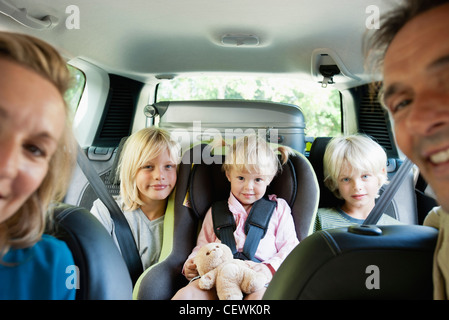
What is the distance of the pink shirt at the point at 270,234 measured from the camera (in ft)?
3.69

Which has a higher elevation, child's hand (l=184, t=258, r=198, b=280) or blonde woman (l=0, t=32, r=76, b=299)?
blonde woman (l=0, t=32, r=76, b=299)

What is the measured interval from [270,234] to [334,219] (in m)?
0.39

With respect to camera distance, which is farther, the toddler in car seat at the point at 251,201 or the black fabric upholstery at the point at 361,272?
the toddler in car seat at the point at 251,201

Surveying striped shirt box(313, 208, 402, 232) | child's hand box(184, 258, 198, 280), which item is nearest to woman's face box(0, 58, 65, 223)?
child's hand box(184, 258, 198, 280)

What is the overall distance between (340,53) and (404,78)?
0.78 metres

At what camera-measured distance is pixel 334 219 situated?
1423 mm

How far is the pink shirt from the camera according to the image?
3.69ft

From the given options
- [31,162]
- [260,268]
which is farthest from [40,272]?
[260,268]

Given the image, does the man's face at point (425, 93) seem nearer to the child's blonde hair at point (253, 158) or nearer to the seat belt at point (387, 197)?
the seat belt at point (387, 197)

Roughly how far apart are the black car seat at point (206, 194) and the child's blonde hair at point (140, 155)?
0.09m

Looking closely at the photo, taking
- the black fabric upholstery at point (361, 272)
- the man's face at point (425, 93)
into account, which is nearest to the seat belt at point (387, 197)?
the black fabric upholstery at point (361, 272)

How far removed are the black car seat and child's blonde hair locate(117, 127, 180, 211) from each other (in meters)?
0.09

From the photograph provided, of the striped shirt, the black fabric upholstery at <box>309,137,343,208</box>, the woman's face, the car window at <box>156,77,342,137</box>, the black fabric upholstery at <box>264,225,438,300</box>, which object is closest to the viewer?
the woman's face

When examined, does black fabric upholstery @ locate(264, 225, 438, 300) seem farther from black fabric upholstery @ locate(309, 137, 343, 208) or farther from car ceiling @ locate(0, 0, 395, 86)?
black fabric upholstery @ locate(309, 137, 343, 208)
